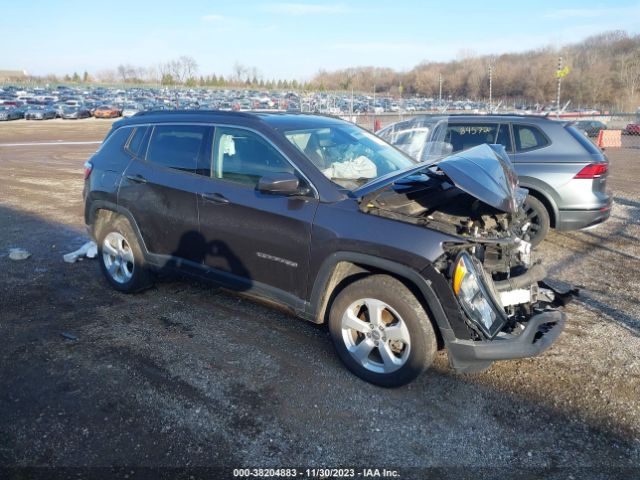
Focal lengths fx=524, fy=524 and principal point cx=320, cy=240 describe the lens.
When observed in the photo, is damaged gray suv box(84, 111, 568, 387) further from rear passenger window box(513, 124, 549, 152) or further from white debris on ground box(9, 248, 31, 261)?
rear passenger window box(513, 124, 549, 152)

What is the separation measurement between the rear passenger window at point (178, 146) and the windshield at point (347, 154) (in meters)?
0.90

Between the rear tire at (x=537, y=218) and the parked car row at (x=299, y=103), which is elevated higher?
the parked car row at (x=299, y=103)

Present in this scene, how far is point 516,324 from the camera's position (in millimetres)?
3566

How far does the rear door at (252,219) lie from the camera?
3.92 meters

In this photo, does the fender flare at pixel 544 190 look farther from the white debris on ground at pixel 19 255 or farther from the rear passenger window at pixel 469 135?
the white debris on ground at pixel 19 255

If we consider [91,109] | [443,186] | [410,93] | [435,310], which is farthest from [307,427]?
[410,93]

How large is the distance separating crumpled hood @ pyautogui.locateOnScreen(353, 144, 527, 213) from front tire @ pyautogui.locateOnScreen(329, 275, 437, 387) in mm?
713

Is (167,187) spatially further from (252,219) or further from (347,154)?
(347,154)

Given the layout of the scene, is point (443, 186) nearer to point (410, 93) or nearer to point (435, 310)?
point (435, 310)

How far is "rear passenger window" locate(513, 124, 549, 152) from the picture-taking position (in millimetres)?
7059

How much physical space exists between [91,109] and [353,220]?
53276mm

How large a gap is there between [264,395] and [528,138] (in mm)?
5436

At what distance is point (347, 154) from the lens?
14.7 feet

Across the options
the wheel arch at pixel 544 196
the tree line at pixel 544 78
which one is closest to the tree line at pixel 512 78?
the tree line at pixel 544 78
